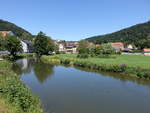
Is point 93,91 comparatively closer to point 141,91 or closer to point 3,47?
point 141,91

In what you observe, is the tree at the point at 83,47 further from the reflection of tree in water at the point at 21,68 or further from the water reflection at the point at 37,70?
the water reflection at the point at 37,70

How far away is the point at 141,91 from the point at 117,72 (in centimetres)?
969

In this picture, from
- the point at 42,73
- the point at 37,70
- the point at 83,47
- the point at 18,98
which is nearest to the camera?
the point at 18,98

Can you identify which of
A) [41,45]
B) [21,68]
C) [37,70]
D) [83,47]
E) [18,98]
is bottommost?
[37,70]

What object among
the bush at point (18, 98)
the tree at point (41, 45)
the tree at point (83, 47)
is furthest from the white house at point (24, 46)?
the bush at point (18, 98)

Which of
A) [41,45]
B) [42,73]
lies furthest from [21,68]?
[41,45]

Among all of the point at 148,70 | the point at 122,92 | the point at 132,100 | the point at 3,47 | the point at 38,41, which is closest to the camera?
the point at 132,100

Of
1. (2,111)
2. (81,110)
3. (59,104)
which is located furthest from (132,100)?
(2,111)

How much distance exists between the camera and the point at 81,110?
10.6 m

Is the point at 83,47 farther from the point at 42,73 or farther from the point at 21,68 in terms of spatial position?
the point at 42,73

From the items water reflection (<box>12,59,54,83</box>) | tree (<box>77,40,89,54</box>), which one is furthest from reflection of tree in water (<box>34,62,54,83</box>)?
tree (<box>77,40,89,54</box>)

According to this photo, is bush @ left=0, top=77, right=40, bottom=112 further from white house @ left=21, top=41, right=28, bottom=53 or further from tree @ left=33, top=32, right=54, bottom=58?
white house @ left=21, top=41, right=28, bottom=53

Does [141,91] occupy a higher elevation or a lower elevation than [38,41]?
lower

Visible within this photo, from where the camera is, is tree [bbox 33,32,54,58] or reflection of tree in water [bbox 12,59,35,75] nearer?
reflection of tree in water [bbox 12,59,35,75]
